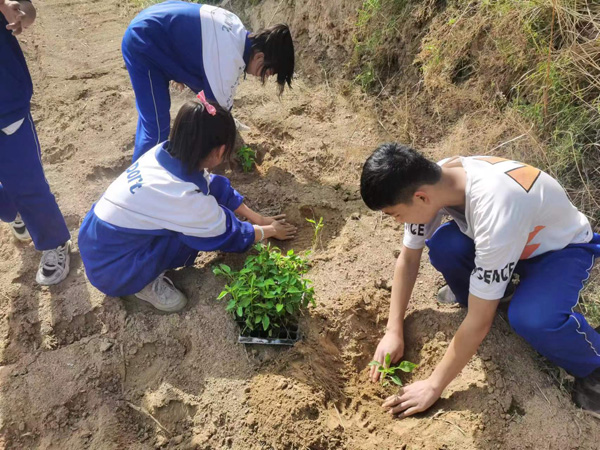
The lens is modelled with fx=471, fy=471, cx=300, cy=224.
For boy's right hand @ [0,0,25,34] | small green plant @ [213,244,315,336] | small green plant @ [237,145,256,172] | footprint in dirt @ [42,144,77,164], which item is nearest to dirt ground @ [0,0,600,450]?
small green plant @ [213,244,315,336]

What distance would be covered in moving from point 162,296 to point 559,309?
1961mm

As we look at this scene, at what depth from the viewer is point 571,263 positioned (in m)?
2.06

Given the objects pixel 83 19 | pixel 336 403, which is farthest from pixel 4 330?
pixel 83 19

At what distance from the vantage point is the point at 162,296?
103 inches

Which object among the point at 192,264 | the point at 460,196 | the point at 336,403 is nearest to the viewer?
the point at 460,196

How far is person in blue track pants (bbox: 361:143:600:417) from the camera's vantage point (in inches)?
72.9

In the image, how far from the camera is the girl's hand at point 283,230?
2.96 metres

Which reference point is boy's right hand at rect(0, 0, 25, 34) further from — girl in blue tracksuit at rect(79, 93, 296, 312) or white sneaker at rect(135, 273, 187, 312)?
white sneaker at rect(135, 273, 187, 312)

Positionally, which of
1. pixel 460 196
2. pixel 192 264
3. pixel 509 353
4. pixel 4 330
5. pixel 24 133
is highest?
pixel 460 196

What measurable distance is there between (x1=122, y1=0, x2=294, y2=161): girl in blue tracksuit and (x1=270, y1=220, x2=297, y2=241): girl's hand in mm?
837

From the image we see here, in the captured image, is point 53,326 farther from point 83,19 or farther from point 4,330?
point 83,19

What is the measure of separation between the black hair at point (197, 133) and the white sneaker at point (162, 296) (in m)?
0.71

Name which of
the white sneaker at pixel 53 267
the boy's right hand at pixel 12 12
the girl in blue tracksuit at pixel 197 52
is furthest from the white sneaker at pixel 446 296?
the boy's right hand at pixel 12 12

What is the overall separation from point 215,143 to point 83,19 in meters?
5.05
